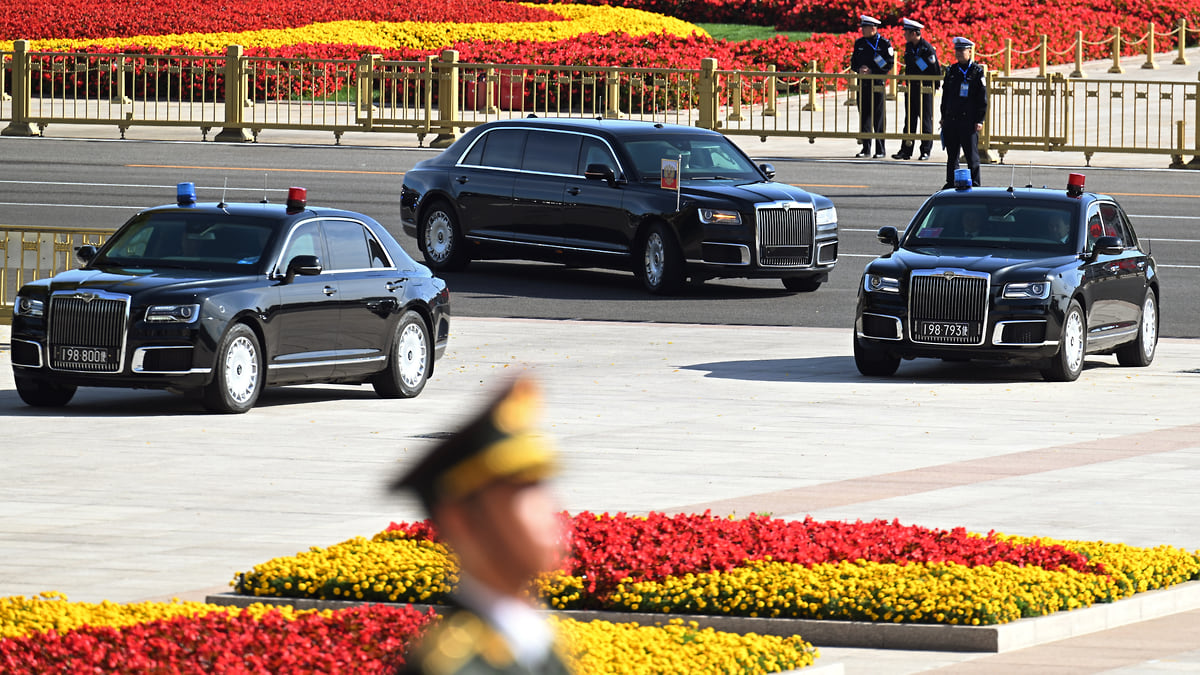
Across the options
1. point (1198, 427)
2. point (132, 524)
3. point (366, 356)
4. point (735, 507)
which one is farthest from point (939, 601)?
point (366, 356)

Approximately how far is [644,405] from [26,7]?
117ft

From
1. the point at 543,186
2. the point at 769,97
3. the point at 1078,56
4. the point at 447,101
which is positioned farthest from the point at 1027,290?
the point at 1078,56

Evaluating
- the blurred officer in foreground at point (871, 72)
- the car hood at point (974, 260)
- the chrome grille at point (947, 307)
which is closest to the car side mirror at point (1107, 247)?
the car hood at point (974, 260)

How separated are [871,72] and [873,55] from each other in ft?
1.02

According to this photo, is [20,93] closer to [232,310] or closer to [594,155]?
[594,155]

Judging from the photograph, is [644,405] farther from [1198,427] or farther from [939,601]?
[939,601]

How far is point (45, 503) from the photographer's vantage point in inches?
457

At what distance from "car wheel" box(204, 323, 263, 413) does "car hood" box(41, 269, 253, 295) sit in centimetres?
39

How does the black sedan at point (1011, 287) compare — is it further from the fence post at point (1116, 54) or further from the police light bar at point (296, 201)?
the fence post at point (1116, 54)

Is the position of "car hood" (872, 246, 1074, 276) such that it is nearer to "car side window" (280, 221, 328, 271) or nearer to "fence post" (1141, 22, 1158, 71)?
"car side window" (280, 221, 328, 271)

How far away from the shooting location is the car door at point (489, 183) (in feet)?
79.3

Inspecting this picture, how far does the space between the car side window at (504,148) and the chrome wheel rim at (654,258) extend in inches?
70.3

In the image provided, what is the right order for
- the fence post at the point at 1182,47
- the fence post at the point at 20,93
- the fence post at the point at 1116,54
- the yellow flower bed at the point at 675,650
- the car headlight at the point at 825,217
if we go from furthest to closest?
1. the fence post at the point at 1182,47
2. the fence post at the point at 1116,54
3. the fence post at the point at 20,93
4. the car headlight at the point at 825,217
5. the yellow flower bed at the point at 675,650

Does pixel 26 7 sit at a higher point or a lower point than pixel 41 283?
higher
